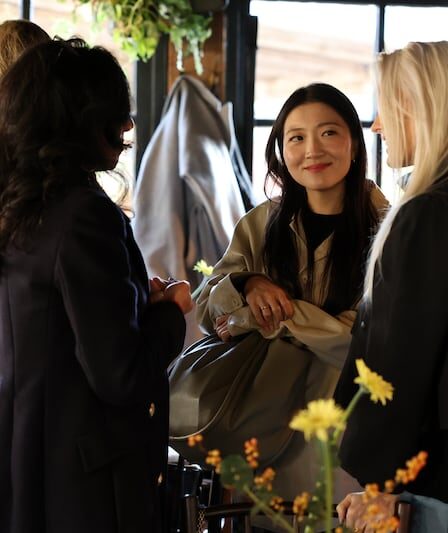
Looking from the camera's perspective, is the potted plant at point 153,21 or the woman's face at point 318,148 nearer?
the woman's face at point 318,148

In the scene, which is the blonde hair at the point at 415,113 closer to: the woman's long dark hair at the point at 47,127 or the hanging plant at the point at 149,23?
the woman's long dark hair at the point at 47,127

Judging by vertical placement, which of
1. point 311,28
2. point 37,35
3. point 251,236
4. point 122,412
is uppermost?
point 311,28

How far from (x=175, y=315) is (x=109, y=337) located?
0.57 ft

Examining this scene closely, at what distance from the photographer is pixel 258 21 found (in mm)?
3199

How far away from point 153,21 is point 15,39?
1188 millimetres

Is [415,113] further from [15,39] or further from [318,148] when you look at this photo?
[15,39]

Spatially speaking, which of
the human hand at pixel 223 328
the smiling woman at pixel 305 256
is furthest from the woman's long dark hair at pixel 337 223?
the human hand at pixel 223 328

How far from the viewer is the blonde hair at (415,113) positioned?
4.50ft

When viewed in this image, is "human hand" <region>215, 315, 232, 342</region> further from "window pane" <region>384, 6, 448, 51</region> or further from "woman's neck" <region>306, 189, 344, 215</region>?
"window pane" <region>384, 6, 448, 51</region>

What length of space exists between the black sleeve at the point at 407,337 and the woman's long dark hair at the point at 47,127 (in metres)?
0.47

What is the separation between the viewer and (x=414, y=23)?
321cm

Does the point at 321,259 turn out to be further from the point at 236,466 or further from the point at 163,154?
the point at 163,154

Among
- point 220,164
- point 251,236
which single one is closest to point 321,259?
point 251,236

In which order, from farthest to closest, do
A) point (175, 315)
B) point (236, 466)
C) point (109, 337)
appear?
point (175, 315) → point (109, 337) → point (236, 466)
